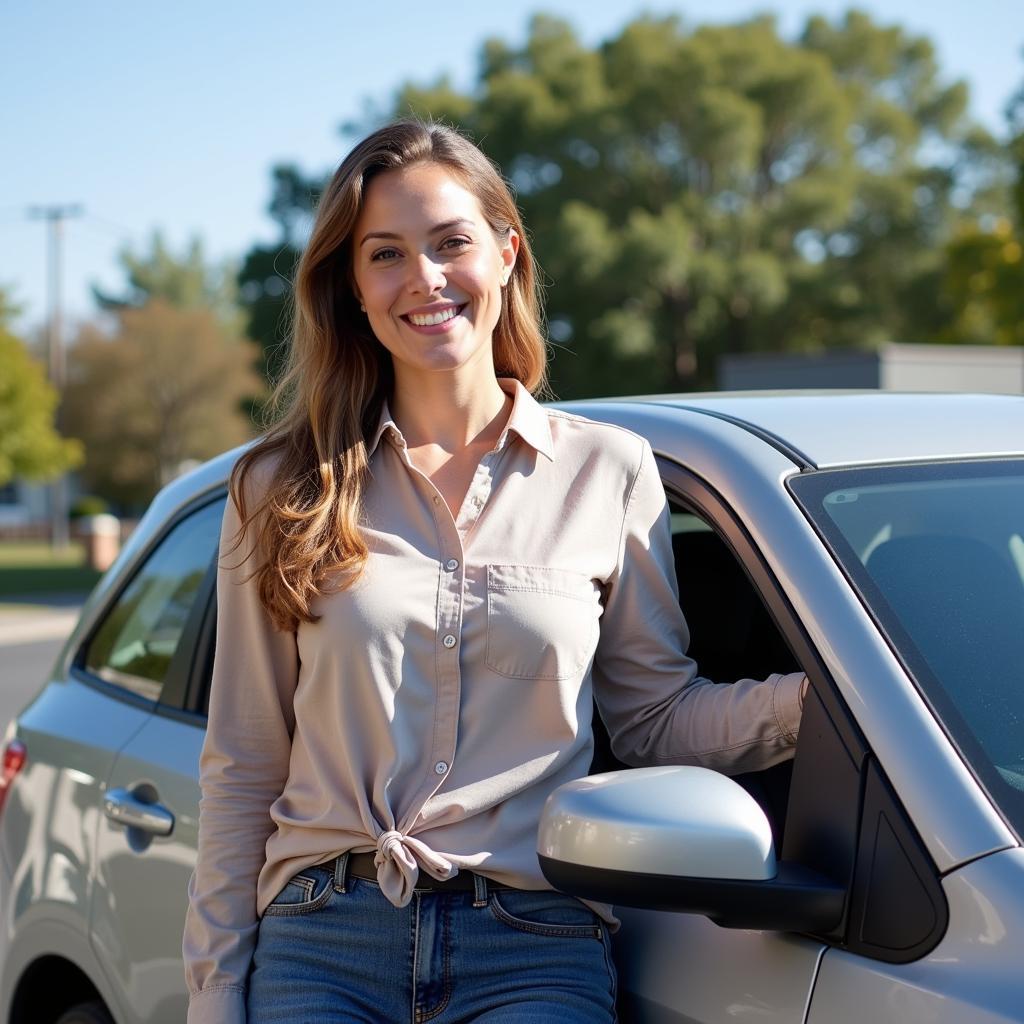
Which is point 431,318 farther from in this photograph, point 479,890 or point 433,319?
point 479,890

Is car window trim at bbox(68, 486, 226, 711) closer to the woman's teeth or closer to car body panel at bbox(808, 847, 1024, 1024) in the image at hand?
the woman's teeth

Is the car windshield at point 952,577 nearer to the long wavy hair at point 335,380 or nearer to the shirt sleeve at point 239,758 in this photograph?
the long wavy hair at point 335,380

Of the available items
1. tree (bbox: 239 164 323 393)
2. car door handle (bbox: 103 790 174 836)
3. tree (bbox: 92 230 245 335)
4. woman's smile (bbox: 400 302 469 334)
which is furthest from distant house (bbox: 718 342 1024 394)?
tree (bbox: 92 230 245 335)

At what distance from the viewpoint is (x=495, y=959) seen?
1.85 metres

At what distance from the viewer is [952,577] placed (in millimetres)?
1926

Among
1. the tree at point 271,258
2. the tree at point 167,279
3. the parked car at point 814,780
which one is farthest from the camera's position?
the tree at point 167,279

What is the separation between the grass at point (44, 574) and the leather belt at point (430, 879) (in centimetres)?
2346

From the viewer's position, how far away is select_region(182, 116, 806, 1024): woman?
188 centimetres

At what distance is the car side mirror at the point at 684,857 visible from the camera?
157 cm

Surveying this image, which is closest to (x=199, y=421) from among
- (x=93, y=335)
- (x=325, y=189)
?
(x=93, y=335)

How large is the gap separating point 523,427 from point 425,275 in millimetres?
283

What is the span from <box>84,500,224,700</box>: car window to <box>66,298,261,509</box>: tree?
55.2 meters

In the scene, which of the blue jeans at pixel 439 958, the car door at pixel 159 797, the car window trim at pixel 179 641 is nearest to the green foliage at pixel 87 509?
the car window trim at pixel 179 641

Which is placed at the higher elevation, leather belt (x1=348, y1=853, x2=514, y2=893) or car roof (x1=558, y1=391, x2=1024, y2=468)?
car roof (x1=558, y1=391, x2=1024, y2=468)
